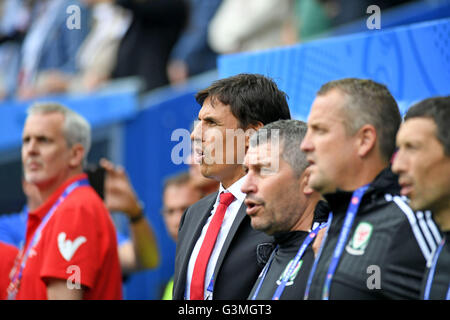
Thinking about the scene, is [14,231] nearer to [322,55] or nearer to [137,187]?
[137,187]

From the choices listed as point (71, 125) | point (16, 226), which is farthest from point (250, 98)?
point (16, 226)

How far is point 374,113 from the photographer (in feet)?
10.5

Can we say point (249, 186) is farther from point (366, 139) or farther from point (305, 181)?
point (366, 139)

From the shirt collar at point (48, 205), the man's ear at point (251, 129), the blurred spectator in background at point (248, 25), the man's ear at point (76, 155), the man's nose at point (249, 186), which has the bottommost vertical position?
the man's nose at point (249, 186)

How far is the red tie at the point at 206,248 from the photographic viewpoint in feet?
12.7

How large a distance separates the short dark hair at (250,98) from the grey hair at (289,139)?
0.26 meters

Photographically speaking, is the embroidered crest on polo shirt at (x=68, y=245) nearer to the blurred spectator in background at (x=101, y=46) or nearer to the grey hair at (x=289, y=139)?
the grey hair at (x=289, y=139)

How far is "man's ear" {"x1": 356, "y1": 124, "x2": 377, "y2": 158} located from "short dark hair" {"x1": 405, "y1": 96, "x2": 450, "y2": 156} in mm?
172

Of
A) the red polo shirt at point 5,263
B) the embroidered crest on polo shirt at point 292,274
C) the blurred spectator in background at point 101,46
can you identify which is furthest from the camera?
the blurred spectator in background at point 101,46

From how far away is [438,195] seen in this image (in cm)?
292

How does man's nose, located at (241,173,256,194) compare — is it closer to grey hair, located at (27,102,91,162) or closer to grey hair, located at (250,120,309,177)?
grey hair, located at (250,120,309,177)

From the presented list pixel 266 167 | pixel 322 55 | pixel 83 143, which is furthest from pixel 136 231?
pixel 266 167

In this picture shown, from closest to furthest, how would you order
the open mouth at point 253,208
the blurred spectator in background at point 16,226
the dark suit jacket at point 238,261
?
the open mouth at point 253,208, the dark suit jacket at point 238,261, the blurred spectator in background at point 16,226

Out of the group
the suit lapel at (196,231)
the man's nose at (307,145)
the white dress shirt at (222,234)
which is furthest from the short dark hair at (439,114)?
the suit lapel at (196,231)
